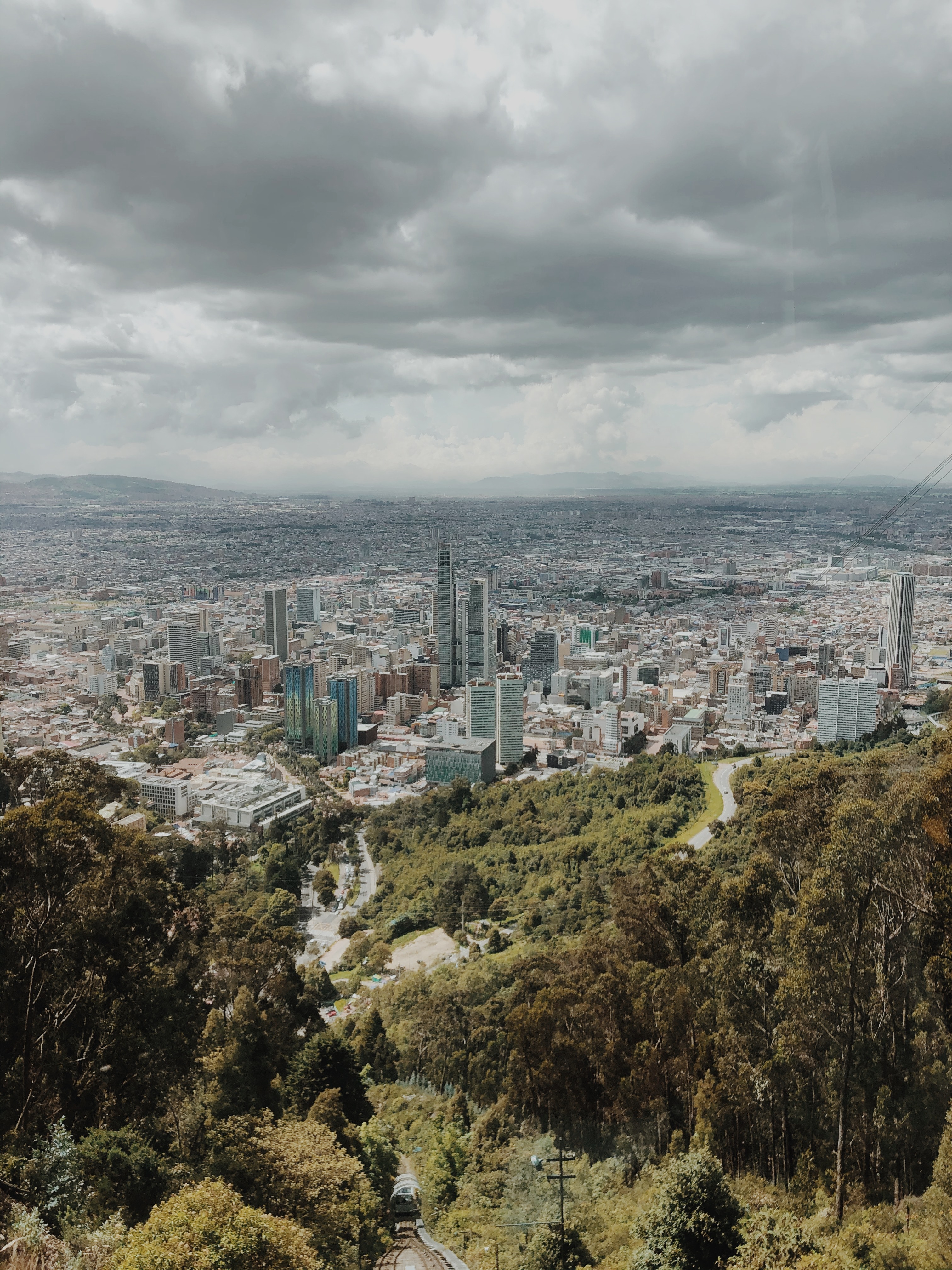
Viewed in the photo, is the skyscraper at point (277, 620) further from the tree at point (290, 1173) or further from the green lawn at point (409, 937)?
the tree at point (290, 1173)

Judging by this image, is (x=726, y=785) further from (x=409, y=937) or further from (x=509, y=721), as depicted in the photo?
(x=509, y=721)

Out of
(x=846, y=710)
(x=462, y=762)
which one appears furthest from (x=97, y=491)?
(x=846, y=710)

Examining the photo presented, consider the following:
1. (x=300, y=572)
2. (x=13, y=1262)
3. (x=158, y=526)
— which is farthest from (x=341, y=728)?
(x=13, y=1262)

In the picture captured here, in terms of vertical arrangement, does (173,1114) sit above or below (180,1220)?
below

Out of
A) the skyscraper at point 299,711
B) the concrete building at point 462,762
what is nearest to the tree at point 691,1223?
the concrete building at point 462,762

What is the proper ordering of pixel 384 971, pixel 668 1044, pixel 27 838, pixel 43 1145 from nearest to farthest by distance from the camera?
pixel 43 1145 → pixel 27 838 → pixel 668 1044 → pixel 384 971

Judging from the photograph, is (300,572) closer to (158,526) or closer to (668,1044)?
(158,526)

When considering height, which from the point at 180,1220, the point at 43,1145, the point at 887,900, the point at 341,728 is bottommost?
the point at 341,728
